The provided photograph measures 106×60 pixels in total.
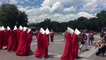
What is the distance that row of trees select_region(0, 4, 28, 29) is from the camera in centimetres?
10612

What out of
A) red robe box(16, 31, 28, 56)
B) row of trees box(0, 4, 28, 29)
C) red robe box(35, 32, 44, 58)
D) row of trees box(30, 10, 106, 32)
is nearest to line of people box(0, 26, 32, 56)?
red robe box(16, 31, 28, 56)

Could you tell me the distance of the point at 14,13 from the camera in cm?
10881

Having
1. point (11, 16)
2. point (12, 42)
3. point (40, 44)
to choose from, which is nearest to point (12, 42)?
point (12, 42)

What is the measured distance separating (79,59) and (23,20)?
312 feet

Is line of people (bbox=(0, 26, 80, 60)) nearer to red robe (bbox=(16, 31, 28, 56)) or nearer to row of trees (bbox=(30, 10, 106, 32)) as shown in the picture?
red robe (bbox=(16, 31, 28, 56))

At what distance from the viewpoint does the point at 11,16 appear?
353 feet

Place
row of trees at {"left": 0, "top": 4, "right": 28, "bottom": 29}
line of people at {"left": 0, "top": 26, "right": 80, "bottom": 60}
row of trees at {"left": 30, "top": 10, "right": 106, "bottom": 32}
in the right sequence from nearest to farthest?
line of people at {"left": 0, "top": 26, "right": 80, "bottom": 60} < row of trees at {"left": 0, "top": 4, "right": 28, "bottom": 29} < row of trees at {"left": 30, "top": 10, "right": 106, "bottom": 32}

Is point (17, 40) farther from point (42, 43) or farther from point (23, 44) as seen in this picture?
point (42, 43)

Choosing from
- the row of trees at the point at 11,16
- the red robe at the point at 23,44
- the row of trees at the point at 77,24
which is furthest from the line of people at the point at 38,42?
the row of trees at the point at 11,16

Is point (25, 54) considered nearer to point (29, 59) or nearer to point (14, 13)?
point (29, 59)

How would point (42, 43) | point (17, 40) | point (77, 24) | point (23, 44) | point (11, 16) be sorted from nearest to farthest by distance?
1. point (42, 43)
2. point (23, 44)
3. point (17, 40)
4. point (11, 16)
5. point (77, 24)

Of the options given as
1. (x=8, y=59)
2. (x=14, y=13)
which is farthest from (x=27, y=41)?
(x=14, y=13)

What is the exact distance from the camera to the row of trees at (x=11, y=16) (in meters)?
106

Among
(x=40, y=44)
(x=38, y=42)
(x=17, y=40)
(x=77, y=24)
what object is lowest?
(x=40, y=44)
